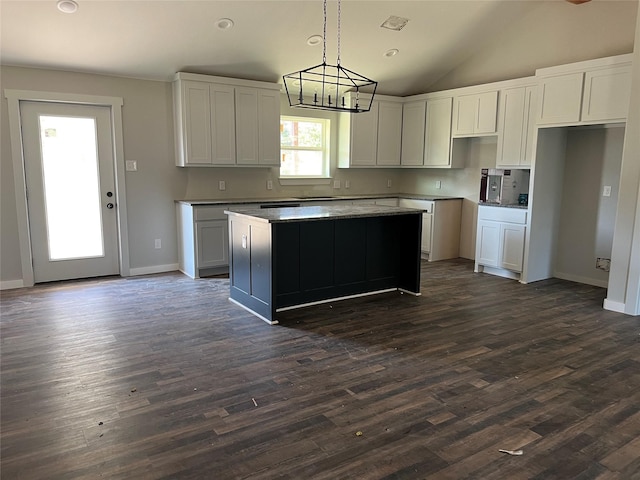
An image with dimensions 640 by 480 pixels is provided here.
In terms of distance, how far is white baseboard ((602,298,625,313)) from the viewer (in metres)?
4.40

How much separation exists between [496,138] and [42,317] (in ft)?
18.8

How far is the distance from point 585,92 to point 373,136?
2987 mm

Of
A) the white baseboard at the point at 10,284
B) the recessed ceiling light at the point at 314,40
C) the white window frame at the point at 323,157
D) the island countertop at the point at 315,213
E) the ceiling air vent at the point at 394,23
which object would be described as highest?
the ceiling air vent at the point at 394,23

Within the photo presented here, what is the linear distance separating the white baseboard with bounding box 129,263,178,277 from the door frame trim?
6 centimetres

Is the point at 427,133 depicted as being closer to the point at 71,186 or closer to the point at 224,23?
the point at 224,23


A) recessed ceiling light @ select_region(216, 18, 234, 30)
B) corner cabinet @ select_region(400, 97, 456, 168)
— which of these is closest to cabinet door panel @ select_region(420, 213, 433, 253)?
corner cabinet @ select_region(400, 97, 456, 168)

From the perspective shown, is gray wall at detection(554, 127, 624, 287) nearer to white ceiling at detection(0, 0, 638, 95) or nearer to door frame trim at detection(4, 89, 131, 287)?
white ceiling at detection(0, 0, 638, 95)

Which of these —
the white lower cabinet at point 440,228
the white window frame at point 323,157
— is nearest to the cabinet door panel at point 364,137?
the white window frame at point 323,157

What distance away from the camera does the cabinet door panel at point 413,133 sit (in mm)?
6977

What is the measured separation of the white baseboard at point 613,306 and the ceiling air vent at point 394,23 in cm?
367

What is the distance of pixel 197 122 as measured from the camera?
5543 mm

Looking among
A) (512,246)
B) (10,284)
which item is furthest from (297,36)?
(10,284)

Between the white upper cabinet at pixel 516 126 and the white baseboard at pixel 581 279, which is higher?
the white upper cabinet at pixel 516 126

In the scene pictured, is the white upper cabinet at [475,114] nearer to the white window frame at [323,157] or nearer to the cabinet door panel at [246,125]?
the white window frame at [323,157]
